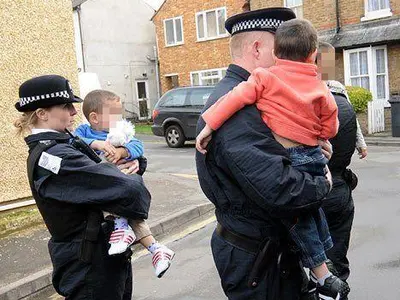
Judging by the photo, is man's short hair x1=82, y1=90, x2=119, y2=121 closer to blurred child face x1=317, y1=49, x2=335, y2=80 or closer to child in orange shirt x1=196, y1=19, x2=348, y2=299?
child in orange shirt x1=196, y1=19, x2=348, y2=299

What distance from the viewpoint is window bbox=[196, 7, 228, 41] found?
2536 centimetres

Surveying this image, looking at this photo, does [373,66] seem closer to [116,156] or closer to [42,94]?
[116,156]

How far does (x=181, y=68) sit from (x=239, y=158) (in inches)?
1008

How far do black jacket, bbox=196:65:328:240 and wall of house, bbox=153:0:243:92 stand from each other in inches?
900

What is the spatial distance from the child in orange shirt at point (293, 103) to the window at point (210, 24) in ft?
77.6

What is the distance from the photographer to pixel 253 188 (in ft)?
6.65

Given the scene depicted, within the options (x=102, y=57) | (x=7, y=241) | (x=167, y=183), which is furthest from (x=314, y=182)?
(x=102, y=57)

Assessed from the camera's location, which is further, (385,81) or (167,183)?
(385,81)

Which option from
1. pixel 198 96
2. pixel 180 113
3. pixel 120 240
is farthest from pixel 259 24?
pixel 180 113

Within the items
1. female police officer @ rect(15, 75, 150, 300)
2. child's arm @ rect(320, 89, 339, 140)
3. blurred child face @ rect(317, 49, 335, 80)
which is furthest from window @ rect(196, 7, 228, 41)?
child's arm @ rect(320, 89, 339, 140)

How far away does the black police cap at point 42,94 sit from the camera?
8.51ft

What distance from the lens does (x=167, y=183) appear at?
9867 millimetres

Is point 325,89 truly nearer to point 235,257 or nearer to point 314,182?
point 314,182

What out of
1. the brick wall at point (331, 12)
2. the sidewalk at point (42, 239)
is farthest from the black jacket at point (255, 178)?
the brick wall at point (331, 12)
